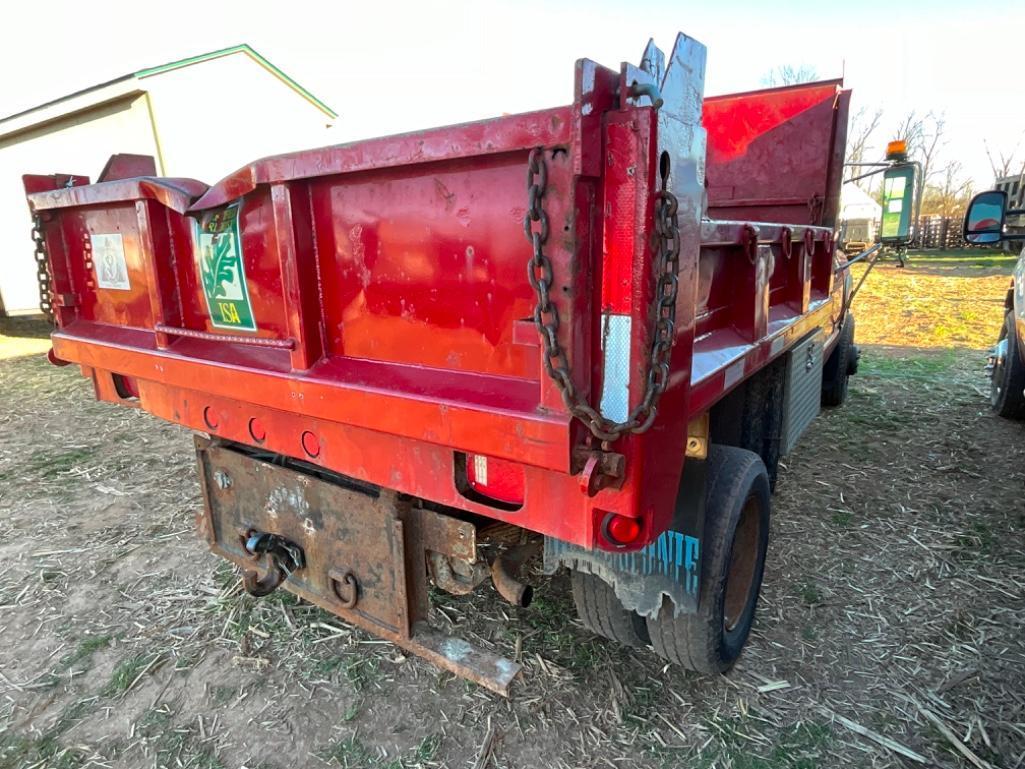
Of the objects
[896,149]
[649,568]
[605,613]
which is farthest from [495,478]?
[896,149]

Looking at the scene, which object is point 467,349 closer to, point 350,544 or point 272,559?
point 350,544

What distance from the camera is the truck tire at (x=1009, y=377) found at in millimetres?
5359

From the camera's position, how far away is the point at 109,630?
2.95 meters

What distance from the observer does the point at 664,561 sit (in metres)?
2.10

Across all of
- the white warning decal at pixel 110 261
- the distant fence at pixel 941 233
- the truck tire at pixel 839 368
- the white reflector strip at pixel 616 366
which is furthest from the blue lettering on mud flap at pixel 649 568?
the distant fence at pixel 941 233

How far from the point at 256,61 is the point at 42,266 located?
37.2 feet

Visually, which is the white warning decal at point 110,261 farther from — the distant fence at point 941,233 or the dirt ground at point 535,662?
the distant fence at point 941,233

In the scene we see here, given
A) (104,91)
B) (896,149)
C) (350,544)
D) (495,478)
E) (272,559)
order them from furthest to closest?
1. (104,91)
2. (896,149)
3. (272,559)
4. (350,544)
5. (495,478)

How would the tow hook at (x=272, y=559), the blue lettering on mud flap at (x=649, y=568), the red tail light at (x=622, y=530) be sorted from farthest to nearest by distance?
the tow hook at (x=272, y=559) → the blue lettering on mud flap at (x=649, y=568) → the red tail light at (x=622, y=530)

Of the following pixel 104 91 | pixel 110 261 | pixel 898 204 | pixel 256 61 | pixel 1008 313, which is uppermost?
pixel 256 61

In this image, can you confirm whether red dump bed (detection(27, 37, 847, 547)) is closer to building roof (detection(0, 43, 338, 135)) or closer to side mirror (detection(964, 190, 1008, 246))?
side mirror (detection(964, 190, 1008, 246))

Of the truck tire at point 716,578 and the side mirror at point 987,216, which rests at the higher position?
the side mirror at point 987,216

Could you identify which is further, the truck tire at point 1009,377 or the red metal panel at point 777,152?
the truck tire at point 1009,377

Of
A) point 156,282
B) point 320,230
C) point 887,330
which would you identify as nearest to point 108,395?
point 156,282
